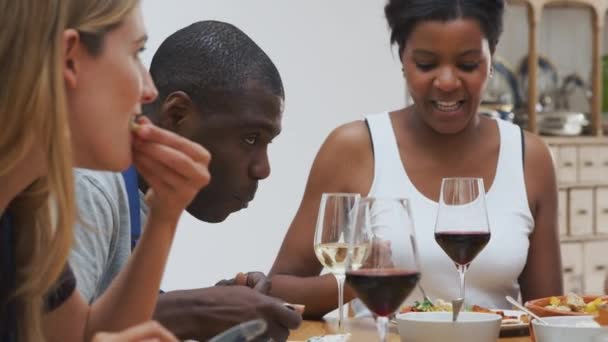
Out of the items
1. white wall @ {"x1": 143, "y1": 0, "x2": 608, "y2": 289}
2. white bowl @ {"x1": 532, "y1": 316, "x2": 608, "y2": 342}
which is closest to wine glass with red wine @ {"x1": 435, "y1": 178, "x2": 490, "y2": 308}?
white bowl @ {"x1": 532, "y1": 316, "x2": 608, "y2": 342}

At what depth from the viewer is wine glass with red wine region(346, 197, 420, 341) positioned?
1.15 m

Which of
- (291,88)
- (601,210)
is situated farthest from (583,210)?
(291,88)

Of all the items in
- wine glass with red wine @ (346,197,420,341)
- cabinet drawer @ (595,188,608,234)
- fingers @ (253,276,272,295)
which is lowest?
cabinet drawer @ (595,188,608,234)

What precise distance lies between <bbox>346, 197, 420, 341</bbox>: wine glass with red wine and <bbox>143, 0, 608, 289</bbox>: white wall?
2.52m

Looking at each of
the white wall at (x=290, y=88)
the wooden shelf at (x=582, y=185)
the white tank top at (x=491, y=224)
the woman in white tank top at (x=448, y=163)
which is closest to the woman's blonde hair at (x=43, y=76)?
the woman in white tank top at (x=448, y=163)

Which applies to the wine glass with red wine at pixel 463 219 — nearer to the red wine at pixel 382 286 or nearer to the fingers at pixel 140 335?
the red wine at pixel 382 286

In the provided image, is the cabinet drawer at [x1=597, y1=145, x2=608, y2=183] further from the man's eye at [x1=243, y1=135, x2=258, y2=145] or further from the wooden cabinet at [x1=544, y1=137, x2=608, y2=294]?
the man's eye at [x1=243, y1=135, x2=258, y2=145]

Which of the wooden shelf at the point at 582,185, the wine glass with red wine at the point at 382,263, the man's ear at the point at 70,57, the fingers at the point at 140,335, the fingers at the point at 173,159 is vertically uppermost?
the man's ear at the point at 70,57

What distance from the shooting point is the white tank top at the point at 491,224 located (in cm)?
213

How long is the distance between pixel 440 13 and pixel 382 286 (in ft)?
3.73

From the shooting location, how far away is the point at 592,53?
495 cm

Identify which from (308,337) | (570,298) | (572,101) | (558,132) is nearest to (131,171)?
(308,337)

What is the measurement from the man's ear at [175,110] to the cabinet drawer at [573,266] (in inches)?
129

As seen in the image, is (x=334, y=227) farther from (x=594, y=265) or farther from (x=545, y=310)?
(x=594, y=265)
